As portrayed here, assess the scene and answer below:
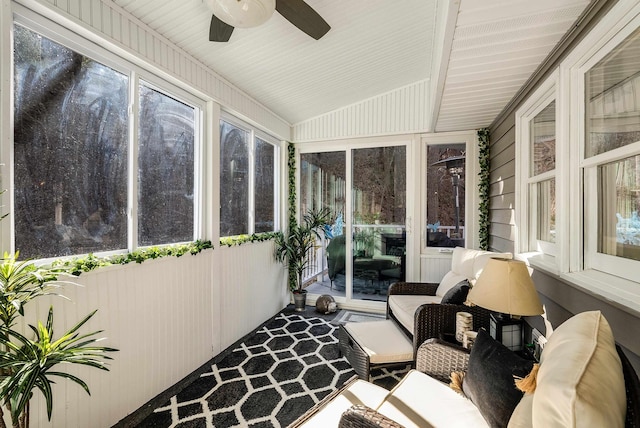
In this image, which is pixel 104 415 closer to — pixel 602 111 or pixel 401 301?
pixel 401 301

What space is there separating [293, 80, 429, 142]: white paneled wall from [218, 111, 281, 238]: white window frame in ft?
1.75

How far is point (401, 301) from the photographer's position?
284 cm

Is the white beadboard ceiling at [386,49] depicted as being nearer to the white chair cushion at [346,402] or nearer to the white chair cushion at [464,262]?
the white chair cushion at [464,262]

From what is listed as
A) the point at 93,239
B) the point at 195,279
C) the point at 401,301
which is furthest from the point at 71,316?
the point at 401,301

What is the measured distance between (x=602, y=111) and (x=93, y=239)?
3006 millimetres

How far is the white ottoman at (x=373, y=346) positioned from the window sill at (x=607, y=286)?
3.86 ft

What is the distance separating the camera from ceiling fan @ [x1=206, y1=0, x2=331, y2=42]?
1440 millimetres

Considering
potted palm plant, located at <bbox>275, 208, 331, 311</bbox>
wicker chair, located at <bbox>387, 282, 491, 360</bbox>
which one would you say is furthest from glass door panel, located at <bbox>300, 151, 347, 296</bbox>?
wicker chair, located at <bbox>387, 282, 491, 360</bbox>

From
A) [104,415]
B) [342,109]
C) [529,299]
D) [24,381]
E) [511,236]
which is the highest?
[342,109]

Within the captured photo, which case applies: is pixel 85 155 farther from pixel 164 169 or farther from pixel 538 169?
pixel 538 169

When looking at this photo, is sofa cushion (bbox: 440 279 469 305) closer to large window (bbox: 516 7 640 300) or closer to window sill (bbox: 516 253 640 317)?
large window (bbox: 516 7 640 300)

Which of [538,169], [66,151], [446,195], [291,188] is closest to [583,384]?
[538,169]

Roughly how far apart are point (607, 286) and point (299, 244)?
10.8 feet

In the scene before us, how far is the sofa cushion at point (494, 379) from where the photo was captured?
3.53 feet
